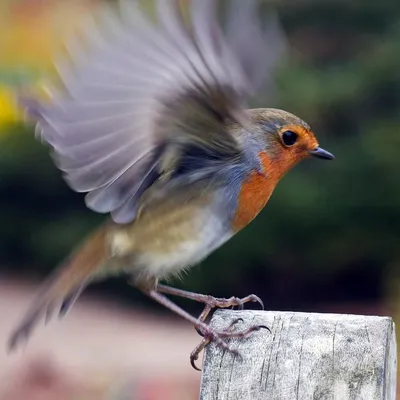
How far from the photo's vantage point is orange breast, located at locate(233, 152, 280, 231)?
2873 millimetres

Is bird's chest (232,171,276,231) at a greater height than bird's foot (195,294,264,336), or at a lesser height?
greater

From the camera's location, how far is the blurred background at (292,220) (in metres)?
8.02

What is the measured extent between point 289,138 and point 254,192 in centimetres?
19

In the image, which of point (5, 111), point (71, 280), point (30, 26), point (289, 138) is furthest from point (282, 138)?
point (30, 26)

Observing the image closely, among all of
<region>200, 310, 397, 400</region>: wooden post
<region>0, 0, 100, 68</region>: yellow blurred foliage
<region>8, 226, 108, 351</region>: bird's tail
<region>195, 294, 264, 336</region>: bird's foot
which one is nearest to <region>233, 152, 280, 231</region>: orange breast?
<region>195, 294, 264, 336</region>: bird's foot

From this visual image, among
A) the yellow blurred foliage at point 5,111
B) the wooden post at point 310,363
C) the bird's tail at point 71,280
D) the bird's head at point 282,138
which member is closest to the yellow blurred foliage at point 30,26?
the yellow blurred foliage at point 5,111

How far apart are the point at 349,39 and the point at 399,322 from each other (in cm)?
414

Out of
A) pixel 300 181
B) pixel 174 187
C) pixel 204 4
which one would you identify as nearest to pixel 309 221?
pixel 300 181

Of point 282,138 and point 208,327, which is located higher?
point 208,327

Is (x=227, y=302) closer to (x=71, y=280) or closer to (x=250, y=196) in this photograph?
(x=250, y=196)

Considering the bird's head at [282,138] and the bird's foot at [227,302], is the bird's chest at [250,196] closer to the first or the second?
the bird's head at [282,138]

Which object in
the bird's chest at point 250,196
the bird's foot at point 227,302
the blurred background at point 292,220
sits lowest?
the blurred background at point 292,220

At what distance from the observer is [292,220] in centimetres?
816

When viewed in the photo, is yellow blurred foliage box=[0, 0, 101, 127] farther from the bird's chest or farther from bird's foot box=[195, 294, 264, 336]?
bird's foot box=[195, 294, 264, 336]
